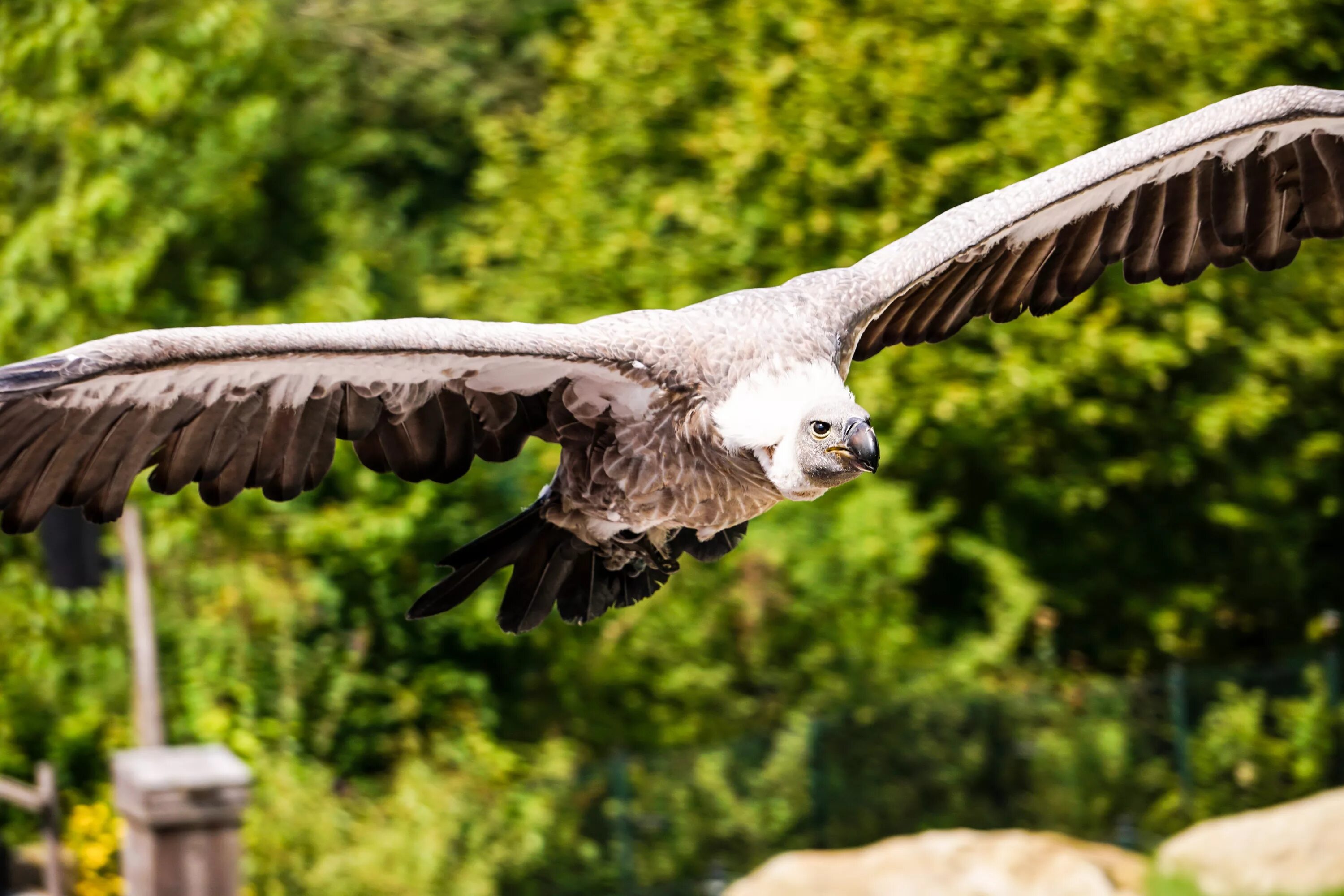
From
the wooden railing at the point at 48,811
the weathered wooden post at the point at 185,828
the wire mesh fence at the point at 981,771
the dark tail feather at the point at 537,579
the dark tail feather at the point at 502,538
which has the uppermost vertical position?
the dark tail feather at the point at 502,538

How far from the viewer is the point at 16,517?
4.22 meters

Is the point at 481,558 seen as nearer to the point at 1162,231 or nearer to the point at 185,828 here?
the point at 1162,231

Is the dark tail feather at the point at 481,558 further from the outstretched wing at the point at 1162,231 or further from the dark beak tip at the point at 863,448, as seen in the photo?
the outstretched wing at the point at 1162,231

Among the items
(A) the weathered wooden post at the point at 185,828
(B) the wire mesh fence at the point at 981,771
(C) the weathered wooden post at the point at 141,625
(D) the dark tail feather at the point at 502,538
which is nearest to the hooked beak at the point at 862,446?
(D) the dark tail feather at the point at 502,538

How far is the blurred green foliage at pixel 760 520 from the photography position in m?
11.1

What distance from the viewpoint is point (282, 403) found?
451 centimetres

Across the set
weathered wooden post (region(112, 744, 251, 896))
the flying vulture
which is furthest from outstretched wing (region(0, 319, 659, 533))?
weathered wooden post (region(112, 744, 251, 896))

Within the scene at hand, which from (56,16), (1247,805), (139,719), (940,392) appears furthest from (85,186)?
(1247,805)

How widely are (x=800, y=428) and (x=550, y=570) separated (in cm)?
109

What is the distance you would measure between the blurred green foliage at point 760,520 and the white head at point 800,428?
6170mm

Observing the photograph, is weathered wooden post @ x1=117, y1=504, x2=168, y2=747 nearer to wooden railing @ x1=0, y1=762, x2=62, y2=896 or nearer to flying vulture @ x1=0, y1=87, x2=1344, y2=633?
wooden railing @ x1=0, y1=762, x2=62, y2=896

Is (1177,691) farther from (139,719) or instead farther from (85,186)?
(85,186)

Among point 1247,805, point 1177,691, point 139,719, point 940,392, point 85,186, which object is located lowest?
point 1247,805

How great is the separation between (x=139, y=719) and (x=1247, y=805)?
770 centimetres
